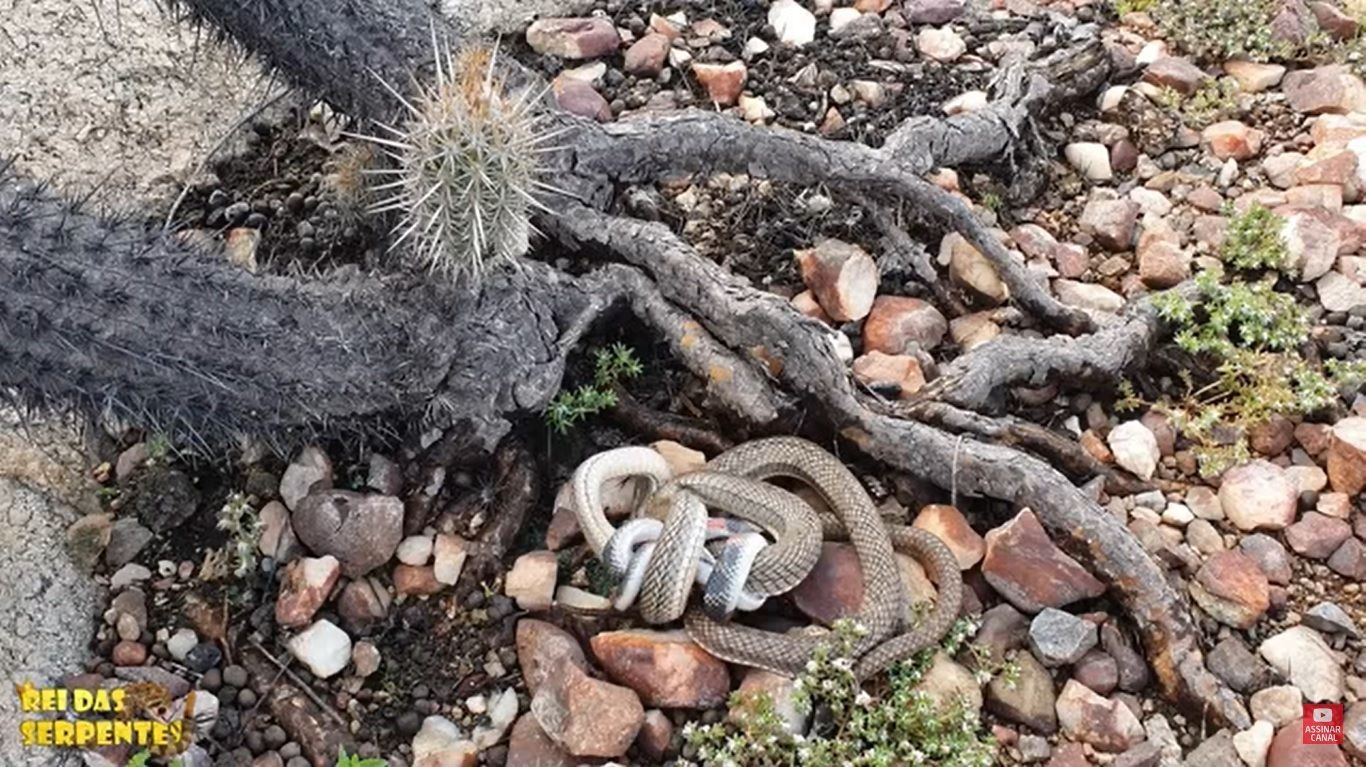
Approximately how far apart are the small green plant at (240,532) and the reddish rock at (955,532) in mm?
1738

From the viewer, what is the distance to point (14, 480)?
3549mm

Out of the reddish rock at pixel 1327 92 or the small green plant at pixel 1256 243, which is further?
the reddish rock at pixel 1327 92

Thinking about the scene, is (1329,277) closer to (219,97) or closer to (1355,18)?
(1355,18)

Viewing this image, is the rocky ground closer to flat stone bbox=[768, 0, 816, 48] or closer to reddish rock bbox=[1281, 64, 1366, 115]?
reddish rock bbox=[1281, 64, 1366, 115]

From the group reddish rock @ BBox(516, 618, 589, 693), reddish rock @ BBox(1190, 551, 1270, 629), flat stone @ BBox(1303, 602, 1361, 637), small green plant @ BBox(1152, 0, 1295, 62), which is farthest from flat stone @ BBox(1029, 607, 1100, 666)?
small green plant @ BBox(1152, 0, 1295, 62)

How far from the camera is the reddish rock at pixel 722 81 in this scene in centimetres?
467

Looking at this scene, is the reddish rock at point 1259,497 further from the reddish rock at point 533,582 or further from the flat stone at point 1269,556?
the reddish rock at point 533,582

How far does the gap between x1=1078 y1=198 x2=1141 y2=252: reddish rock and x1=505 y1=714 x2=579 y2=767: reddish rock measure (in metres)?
2.46

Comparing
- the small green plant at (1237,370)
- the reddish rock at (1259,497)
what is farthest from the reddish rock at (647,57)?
the reddish rock at (1259,497)

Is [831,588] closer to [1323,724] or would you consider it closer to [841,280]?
[841,280]

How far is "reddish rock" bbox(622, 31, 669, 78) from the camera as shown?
15.8 ft

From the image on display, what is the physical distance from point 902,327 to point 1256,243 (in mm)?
1182

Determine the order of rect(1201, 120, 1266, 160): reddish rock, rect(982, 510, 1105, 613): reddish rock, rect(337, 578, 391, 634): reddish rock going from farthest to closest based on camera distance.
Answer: rect(1201, 120, 1266, 160): reddish rock → rect(337, 578, 391, 634): reddish rock → rect(982, 510, 1105, 613): reddish rock

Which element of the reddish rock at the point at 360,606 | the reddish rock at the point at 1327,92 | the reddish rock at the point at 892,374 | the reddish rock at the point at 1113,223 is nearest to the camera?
the reddish rock at the point at 360,606
